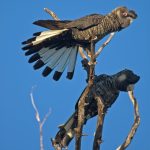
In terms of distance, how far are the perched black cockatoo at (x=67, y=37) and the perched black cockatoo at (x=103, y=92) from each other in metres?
0.60

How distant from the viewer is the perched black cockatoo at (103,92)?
580cm

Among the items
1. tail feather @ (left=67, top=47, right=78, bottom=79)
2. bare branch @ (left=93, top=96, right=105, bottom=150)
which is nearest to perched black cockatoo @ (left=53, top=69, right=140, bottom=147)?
bare branch @ (left=93, top=96, right=105, bottom=150)

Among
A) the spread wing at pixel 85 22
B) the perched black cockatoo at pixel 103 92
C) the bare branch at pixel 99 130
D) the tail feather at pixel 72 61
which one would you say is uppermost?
the spread wing at pixel 85 22

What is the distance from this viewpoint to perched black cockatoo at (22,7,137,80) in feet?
20.5

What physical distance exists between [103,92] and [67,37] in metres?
0.96

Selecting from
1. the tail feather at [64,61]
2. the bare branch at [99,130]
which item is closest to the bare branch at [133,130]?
the bare branch at [99,130]

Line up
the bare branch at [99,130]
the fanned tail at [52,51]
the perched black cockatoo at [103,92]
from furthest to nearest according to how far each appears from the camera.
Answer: the fanned tail at [52,51], the perched black cockatoo at [103,92], the bare branch at [99,130]

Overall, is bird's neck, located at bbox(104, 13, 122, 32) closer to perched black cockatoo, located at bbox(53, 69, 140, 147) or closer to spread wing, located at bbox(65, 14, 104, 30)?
spread wing, located at bbox(65, 14, 104, 30)

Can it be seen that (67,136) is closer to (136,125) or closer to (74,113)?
(74,113)

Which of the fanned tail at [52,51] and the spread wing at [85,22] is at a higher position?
the spread wing at [85,22]

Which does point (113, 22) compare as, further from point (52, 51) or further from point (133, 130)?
point (133, 130)

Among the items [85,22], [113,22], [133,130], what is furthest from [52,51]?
[133,130]

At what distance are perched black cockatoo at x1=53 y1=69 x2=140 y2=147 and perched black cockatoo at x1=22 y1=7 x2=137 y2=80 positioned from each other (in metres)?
0.60

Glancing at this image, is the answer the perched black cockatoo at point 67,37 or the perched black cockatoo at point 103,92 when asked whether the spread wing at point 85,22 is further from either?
the perched black cockatoo at point 103,92
